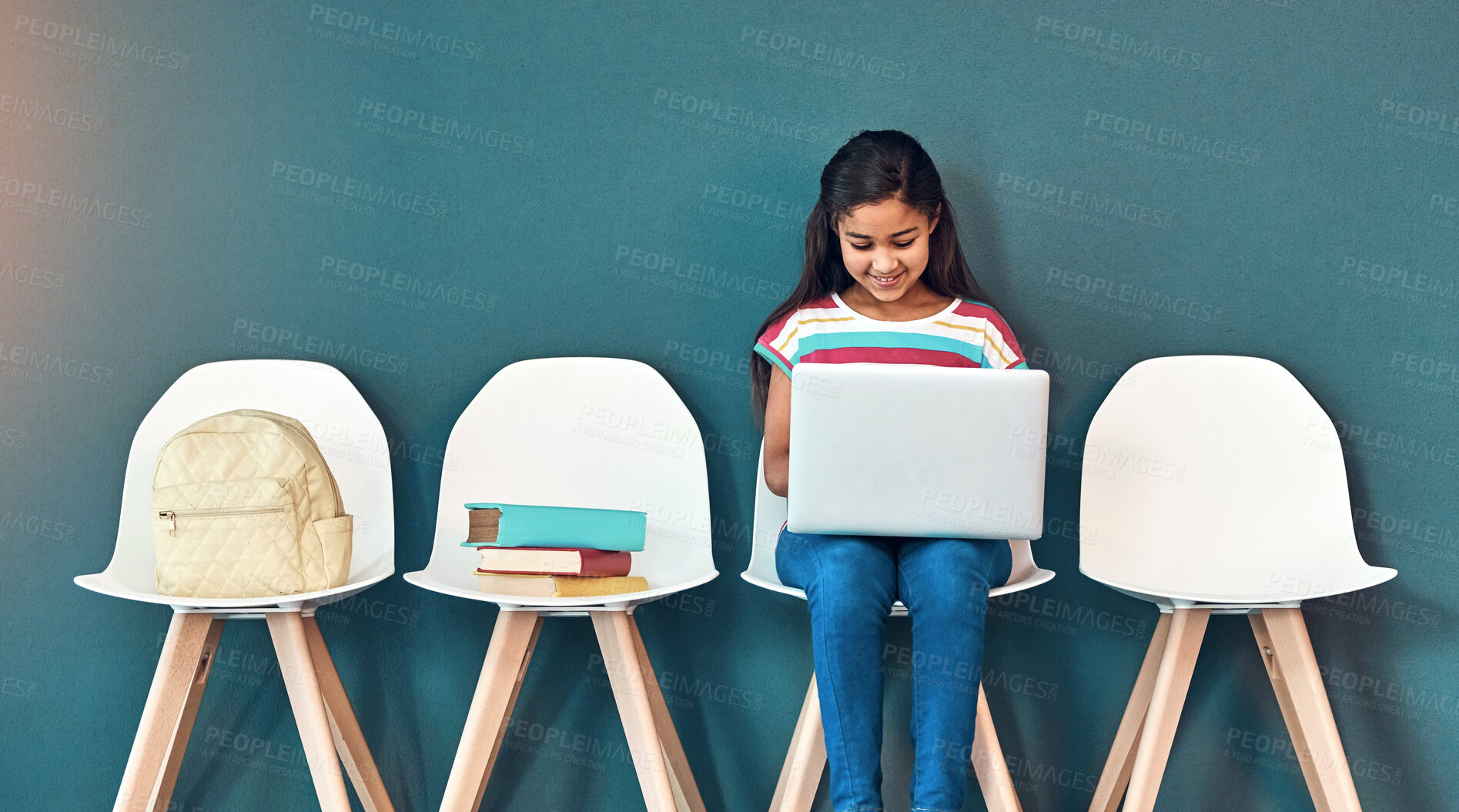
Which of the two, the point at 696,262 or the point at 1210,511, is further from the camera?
the point at 696,262

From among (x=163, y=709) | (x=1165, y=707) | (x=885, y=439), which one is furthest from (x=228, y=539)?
(x=1165, y=707)

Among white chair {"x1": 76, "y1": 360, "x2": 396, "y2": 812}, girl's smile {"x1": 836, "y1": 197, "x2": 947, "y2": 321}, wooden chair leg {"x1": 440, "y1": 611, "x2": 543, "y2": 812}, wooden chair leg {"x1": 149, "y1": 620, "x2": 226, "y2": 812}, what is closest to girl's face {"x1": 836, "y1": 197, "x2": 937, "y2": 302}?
girl's smile {"x1": 836, "y1": 197, "x2": 947, "y2": 321}

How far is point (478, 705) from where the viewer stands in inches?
51.1

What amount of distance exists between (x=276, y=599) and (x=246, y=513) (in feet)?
0.47

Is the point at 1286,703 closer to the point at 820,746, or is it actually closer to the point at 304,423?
the point at 820,746

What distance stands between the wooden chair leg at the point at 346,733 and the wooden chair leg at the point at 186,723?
0.41 feet

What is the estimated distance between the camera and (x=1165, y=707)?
133 cm

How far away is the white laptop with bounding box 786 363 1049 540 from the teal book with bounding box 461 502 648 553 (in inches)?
13.4

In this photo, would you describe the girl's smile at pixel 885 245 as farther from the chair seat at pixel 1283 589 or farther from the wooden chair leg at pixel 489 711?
the wooden chair leg at pixel 489 711

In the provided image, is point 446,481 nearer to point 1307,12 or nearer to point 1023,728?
point 1023,728

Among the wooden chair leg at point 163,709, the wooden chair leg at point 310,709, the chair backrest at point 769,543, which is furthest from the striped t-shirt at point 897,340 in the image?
the wooden chair leg at point 163,709

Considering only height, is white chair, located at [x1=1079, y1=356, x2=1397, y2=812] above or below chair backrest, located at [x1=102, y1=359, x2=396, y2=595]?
above

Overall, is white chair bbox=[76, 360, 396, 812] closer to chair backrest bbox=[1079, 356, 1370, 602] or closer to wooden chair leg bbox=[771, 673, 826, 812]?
wooden chair leg bbox=[771, 673, 826, 812]

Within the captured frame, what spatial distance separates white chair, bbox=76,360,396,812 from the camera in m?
1.28
